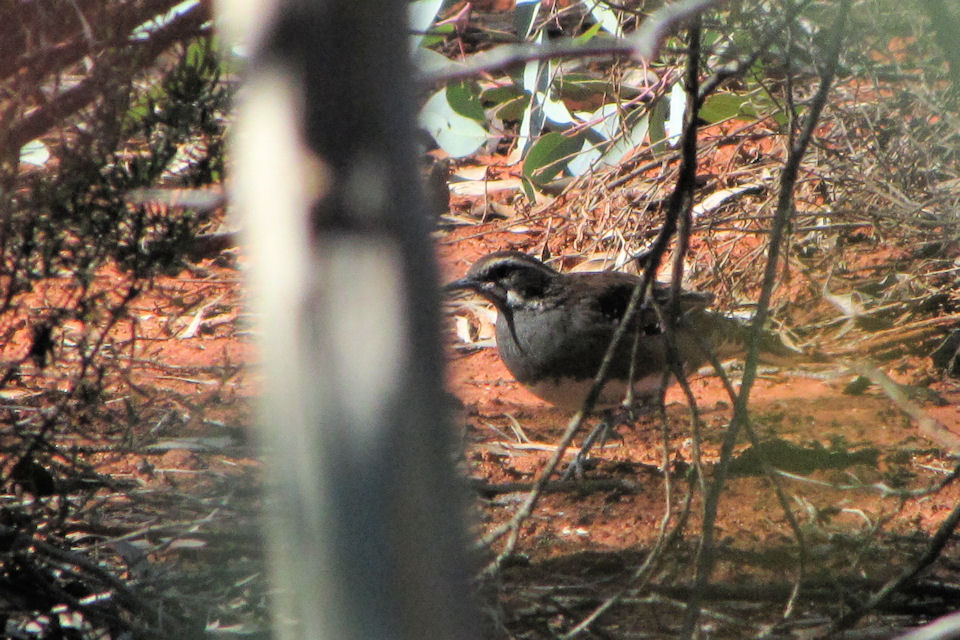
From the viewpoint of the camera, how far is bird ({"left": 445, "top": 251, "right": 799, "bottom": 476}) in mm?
5699

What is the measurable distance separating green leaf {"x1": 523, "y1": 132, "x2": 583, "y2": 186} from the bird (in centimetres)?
175

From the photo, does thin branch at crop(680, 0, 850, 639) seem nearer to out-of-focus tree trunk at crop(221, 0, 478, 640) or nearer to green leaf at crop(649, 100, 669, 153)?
out-of-focus tree trunk at crop(221, 0, 478, 640)

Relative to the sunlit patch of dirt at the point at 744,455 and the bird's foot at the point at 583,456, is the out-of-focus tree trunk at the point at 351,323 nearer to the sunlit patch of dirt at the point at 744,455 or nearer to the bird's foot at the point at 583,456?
the sunlit patch of dirt at the point at 744,455

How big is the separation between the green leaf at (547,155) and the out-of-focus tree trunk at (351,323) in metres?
6.59

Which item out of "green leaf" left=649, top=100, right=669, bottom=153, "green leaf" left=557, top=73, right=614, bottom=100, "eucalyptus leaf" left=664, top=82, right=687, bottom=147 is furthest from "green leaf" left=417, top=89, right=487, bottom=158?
"eucalyptus leaf" left=664, top=82, right=687, bottom=147

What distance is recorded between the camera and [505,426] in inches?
227

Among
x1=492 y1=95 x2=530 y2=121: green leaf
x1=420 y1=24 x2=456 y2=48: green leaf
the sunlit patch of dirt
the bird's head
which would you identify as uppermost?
x1=492 y1=95 x2=530 y2=121: green leaf

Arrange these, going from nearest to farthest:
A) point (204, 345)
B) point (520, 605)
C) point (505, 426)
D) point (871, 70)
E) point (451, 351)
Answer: point (451, 351) < point (520, 605) < point (871, 70) < point (505, 426) < point (204, 345)

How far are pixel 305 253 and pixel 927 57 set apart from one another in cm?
508

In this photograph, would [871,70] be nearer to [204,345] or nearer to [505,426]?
[505,426]

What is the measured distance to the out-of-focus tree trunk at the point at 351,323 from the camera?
1191mm

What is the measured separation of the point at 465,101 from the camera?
7.88m

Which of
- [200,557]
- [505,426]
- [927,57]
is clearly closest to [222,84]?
[200,557]

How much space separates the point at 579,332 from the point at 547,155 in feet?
8.24
